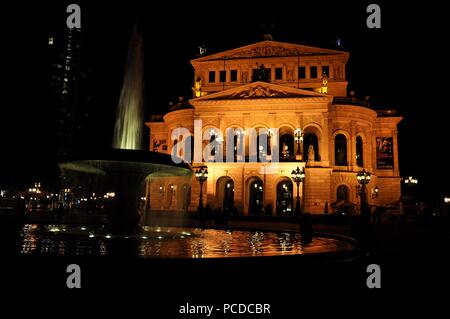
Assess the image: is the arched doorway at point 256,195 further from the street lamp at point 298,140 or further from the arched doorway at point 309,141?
the arched doorway at point 309,141

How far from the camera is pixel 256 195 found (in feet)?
133

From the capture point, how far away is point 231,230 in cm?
1714

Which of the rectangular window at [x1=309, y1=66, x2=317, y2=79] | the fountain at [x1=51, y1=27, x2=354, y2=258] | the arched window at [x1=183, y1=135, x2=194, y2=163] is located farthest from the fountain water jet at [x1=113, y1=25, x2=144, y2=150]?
the rectangular window at [x1=309, y1=66, x2=317, y2=79]

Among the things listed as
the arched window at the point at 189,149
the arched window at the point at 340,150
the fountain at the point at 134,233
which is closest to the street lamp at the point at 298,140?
the arched window at the point at 340,150

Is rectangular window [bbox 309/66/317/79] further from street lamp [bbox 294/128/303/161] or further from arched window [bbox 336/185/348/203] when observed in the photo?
arched window [bbox 336/185/348/203]

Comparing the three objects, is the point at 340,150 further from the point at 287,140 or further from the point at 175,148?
the point at 175,148

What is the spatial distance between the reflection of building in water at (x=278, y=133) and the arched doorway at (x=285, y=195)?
97 mm

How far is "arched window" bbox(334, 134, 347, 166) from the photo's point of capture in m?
41.0

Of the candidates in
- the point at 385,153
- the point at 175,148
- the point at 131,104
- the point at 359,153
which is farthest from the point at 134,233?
the point at 385,153

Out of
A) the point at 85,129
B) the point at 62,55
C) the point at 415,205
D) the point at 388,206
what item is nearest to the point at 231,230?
the point at 388,206

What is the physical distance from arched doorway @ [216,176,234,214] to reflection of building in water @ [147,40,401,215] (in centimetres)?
10

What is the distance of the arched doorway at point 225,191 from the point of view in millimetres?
39844

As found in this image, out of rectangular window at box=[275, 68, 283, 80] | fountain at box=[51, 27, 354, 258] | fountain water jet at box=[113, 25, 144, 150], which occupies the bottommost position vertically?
fountain at box=[51, 27, 354, 258]
